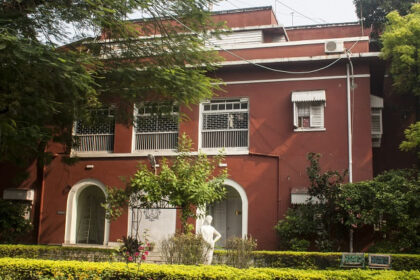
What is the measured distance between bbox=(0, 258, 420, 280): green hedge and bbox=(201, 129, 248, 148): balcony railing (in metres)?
7.72

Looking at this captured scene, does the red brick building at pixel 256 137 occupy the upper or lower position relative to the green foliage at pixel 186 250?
upper

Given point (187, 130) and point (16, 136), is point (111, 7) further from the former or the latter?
point (187, 130)

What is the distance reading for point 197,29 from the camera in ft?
44.7

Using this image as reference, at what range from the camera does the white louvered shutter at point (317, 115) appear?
51.1 feet

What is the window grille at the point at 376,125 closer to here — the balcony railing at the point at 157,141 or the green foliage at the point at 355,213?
the green foliage at the point at 355,213

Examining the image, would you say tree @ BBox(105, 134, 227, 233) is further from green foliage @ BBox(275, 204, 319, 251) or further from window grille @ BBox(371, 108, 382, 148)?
window grille @ BBox(371, 108, 382, 148)

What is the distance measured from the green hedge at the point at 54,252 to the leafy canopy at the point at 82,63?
2.43 meters

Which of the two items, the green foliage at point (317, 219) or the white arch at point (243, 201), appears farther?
the white arch at point (243, 201)

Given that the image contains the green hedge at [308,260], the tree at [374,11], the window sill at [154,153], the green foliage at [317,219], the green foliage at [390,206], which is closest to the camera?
the green hedge at [308,260]

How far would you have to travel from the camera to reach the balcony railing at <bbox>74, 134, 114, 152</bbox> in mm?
17703

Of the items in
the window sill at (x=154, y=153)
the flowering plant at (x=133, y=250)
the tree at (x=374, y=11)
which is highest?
the tree at (x=374, y=11)

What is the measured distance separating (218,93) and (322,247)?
5942 millimetres

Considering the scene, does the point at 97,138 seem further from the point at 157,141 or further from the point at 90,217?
the point at 90,217

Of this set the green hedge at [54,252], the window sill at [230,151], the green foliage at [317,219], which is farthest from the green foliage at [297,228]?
the green hedge at [54,252]
